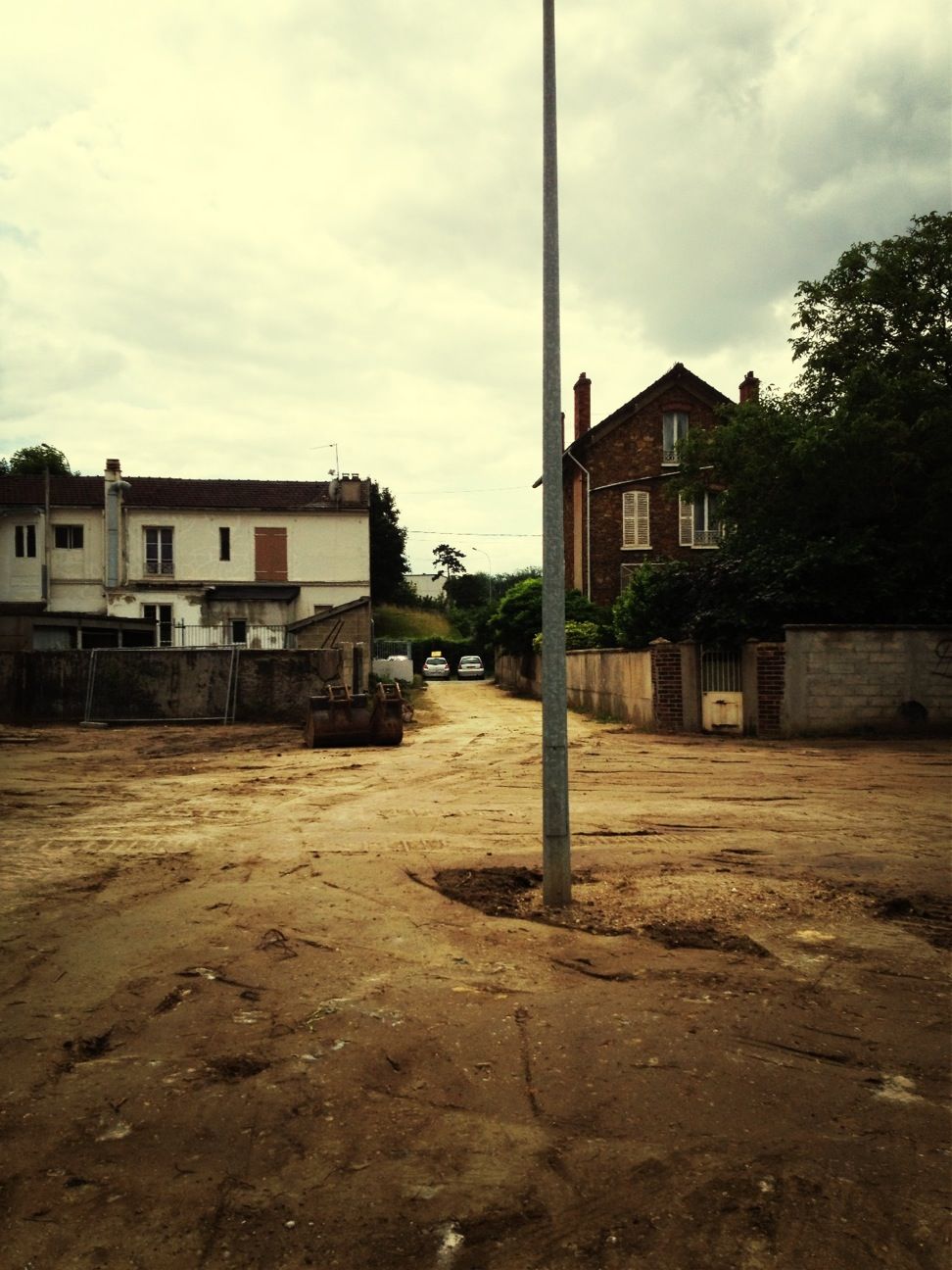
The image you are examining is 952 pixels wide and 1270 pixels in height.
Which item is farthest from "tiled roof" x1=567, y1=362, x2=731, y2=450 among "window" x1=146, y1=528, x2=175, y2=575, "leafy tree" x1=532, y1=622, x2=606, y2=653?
"window" x1=146, y1=528, x2=175, y2=575

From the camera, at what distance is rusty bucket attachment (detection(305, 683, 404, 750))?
17.6 metres

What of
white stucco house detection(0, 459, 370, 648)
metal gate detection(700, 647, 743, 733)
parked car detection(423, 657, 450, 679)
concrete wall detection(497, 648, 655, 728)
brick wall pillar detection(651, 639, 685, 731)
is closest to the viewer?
metal gate detection(700, 647, 743, 733)

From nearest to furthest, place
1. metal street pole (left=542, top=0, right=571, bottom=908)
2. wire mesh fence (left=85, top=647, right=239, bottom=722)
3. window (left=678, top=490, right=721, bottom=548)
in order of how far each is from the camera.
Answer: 1. metal street pole (left=542, top=0, right=571, bottom=908)
2. wire mesh fence (left=85, top=647, right=239, bottom=722)
3. window (left=678, top=490, right=721, bottom=548)

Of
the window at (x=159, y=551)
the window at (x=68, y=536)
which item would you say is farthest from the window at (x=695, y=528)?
the window at (x=68, y=536)

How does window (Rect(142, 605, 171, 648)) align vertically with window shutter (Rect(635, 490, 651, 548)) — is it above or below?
below

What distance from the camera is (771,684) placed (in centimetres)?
1736

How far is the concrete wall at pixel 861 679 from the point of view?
17.2m

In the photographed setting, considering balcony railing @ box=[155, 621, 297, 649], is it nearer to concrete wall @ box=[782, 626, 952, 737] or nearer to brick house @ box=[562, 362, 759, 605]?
brick house @ box=[562, 362, 759, 605]

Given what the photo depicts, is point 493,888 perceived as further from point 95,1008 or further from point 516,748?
point 516,748

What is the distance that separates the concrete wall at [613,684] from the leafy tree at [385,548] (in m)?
39.1

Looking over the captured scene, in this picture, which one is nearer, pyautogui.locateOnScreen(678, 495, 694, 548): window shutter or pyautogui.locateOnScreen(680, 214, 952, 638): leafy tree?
pyautogui.locateOnScreen(680, 214, 952, 638): leafy tree

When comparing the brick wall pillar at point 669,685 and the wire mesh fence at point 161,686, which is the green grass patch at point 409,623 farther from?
the brick wall pillar at point 669,685

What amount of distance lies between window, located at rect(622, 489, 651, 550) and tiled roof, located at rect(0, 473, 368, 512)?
11.7 metres

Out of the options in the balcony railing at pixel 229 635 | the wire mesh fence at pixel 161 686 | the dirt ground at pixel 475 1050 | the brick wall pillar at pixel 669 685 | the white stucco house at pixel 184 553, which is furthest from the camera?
the white stucco house at pixel 184 553
